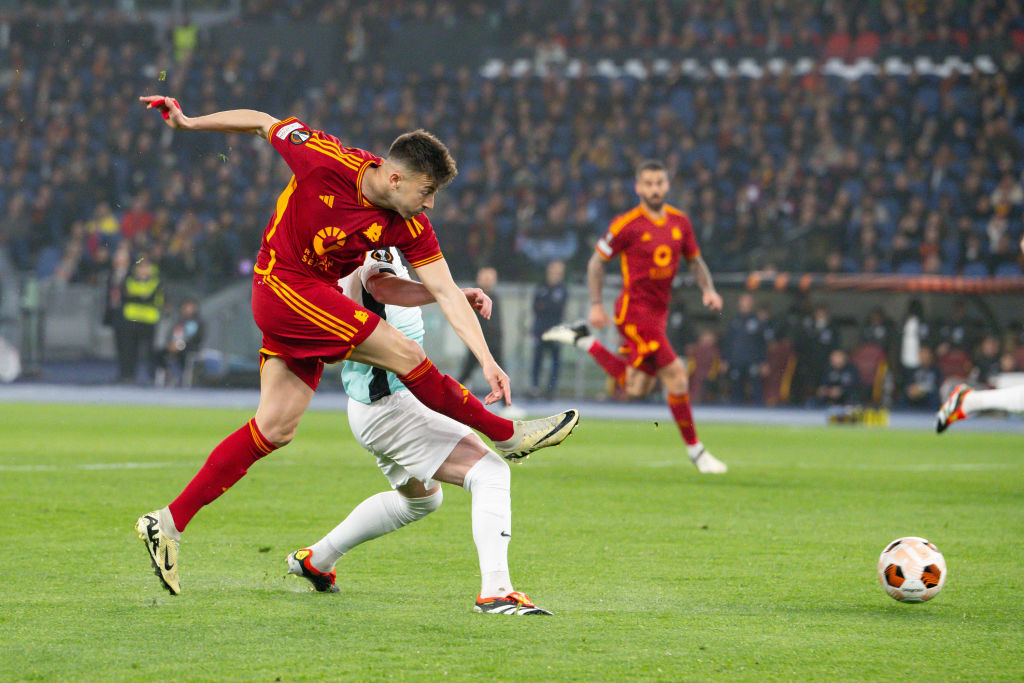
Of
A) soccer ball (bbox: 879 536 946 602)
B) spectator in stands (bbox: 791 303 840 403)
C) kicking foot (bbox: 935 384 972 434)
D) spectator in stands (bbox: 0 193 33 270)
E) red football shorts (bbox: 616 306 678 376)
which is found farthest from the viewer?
spectator in stands (bbox: 0 193 33 270)

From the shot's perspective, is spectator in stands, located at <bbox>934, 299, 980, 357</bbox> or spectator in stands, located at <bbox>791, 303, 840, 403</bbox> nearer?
spectator in stands, located at <bbox>934, 299, 980, 357</bbox>

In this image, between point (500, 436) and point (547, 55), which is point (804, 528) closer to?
point (500, 436)

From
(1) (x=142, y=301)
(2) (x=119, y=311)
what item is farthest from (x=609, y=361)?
(2) (x=119, y=311)

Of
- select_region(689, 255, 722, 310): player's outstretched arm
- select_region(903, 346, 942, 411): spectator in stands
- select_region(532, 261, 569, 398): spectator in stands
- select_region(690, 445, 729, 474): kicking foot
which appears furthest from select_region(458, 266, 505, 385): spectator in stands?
select_region(690, 445, 729, 474): kicking foot

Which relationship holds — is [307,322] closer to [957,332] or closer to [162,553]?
[162,553]

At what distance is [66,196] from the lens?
83.0 ft

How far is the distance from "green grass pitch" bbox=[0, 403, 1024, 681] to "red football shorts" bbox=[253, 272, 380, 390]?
92 cm

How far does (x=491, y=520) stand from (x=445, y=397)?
474 mm

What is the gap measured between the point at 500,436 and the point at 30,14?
27.9 meters

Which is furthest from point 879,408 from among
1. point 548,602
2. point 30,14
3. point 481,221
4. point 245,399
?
point 30,14

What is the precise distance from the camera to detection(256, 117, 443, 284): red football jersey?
4957mm

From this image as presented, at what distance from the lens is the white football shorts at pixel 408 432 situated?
5.02 m

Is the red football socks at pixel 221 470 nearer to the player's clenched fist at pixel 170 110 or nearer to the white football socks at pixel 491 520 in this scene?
the white football socks at pixel 491 520

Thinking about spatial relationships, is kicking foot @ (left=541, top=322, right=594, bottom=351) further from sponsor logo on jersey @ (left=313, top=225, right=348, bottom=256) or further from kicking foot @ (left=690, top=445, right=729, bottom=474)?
sponsor logo on jersey @ (left=313, top=225, right=348, bottom=256)
